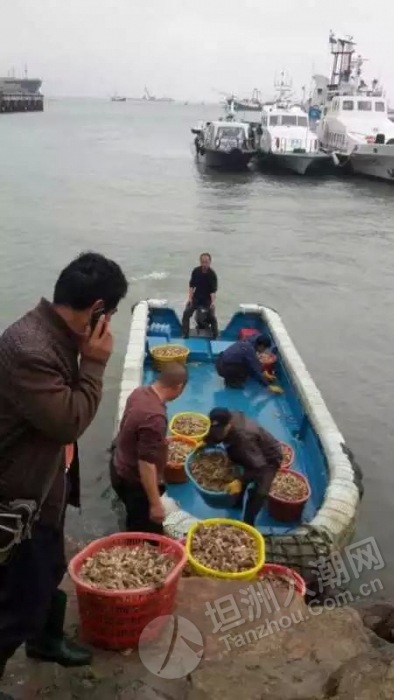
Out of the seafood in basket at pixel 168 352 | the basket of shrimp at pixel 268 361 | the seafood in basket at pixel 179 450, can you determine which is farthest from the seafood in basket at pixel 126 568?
the basket of shrimp at pixel 268 361

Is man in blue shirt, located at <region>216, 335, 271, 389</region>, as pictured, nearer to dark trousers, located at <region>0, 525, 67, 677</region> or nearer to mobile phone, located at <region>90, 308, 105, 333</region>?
dark trousers, located at <region>0, 525, 67, 677</region>

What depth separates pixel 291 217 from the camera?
30438 mm

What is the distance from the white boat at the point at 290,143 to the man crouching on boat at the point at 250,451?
36035 mm

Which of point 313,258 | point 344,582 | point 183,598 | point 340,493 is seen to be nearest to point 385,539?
point 344,582

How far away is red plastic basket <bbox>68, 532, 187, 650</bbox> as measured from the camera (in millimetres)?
3623

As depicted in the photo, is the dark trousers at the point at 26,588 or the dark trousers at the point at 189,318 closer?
the dark trousers at the point at 26,588

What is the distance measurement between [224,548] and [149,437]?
119cm

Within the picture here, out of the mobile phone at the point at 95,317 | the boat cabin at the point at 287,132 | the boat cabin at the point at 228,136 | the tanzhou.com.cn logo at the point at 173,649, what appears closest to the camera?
the mobile phone at the point at 95,317

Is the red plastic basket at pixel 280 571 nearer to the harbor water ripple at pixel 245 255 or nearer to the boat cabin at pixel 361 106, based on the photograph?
the harbor water ripple at pixel 245 255

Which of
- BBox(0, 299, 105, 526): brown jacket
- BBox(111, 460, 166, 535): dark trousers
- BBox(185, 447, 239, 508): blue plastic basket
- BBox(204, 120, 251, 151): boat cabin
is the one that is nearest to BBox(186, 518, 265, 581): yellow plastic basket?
BBox(111, 460, 166, 535): dark trousers

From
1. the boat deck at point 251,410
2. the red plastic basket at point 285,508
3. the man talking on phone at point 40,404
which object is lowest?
the boat deck at point 251,410

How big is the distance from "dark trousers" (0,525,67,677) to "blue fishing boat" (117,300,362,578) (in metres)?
2.57

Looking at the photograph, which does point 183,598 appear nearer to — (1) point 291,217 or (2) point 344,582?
(2) point 344,582

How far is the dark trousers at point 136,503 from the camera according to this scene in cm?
478
